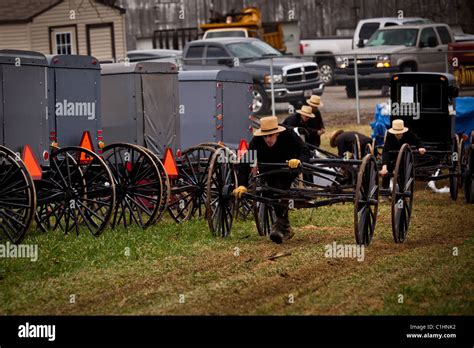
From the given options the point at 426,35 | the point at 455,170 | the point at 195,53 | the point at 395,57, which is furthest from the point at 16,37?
the point at 455,170

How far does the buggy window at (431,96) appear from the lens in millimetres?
23531

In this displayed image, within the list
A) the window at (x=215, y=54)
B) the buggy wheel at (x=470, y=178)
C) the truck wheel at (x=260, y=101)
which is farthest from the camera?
the window at (x=215, y=54)

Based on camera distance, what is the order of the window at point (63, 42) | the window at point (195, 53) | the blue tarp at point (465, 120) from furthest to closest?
the window at point (63, 42)
the window at point (195, 53)
the blue tarp at point (465, 120)

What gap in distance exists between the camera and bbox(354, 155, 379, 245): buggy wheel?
14.9 m

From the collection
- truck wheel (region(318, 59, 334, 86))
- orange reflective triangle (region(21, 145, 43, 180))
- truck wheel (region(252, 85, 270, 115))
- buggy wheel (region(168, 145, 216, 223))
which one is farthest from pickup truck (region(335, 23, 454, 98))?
orange reflective triangle (region(21, 145, 43, 180))

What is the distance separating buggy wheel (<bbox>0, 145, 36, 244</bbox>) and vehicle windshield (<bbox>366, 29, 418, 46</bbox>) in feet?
78.2

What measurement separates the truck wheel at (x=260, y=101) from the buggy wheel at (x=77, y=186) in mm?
16774

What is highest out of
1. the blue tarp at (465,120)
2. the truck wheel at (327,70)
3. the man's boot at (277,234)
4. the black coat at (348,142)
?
the truck wheel at (327,70)

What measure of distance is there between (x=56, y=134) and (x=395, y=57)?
20241mm

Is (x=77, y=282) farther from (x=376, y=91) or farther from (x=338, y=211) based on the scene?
(x=376, y=91)

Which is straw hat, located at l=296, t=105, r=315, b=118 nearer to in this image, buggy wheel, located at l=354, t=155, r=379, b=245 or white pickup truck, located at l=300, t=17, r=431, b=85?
buggy wheel, located at l=354, t=155, r=379, b=245

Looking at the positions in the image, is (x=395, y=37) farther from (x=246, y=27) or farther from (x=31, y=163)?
(x=31, y=163)

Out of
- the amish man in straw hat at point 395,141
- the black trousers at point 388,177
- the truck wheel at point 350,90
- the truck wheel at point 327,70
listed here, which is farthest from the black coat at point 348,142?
the truck wheel at point 327,70

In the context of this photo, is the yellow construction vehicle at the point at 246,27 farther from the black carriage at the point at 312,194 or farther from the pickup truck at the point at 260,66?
the black carriage at the point at 312,194
